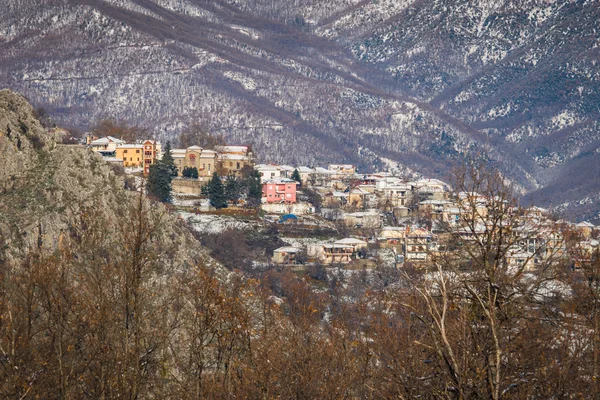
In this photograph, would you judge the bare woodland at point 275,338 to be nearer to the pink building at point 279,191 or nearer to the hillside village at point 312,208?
the hillside village at point 312,208

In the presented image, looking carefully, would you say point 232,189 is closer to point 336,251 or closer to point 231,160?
point 336,251

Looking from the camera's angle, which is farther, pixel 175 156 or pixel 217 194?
pixel 175 156

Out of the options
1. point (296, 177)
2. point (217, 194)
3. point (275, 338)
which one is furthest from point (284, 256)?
point (275, 338)

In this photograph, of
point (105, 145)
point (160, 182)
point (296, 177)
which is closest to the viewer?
point (160, 182)

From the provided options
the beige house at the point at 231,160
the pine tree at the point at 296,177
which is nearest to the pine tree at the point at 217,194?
the beige house at the point at 231,160

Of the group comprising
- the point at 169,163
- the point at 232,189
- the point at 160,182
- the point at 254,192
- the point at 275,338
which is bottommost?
the point at 275,338

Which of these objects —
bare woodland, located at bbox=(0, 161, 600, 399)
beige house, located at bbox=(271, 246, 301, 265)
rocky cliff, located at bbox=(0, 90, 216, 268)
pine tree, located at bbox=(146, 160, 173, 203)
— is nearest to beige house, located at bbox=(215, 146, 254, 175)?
pine tree, located at bbox=(146, 160, 173, 203)
